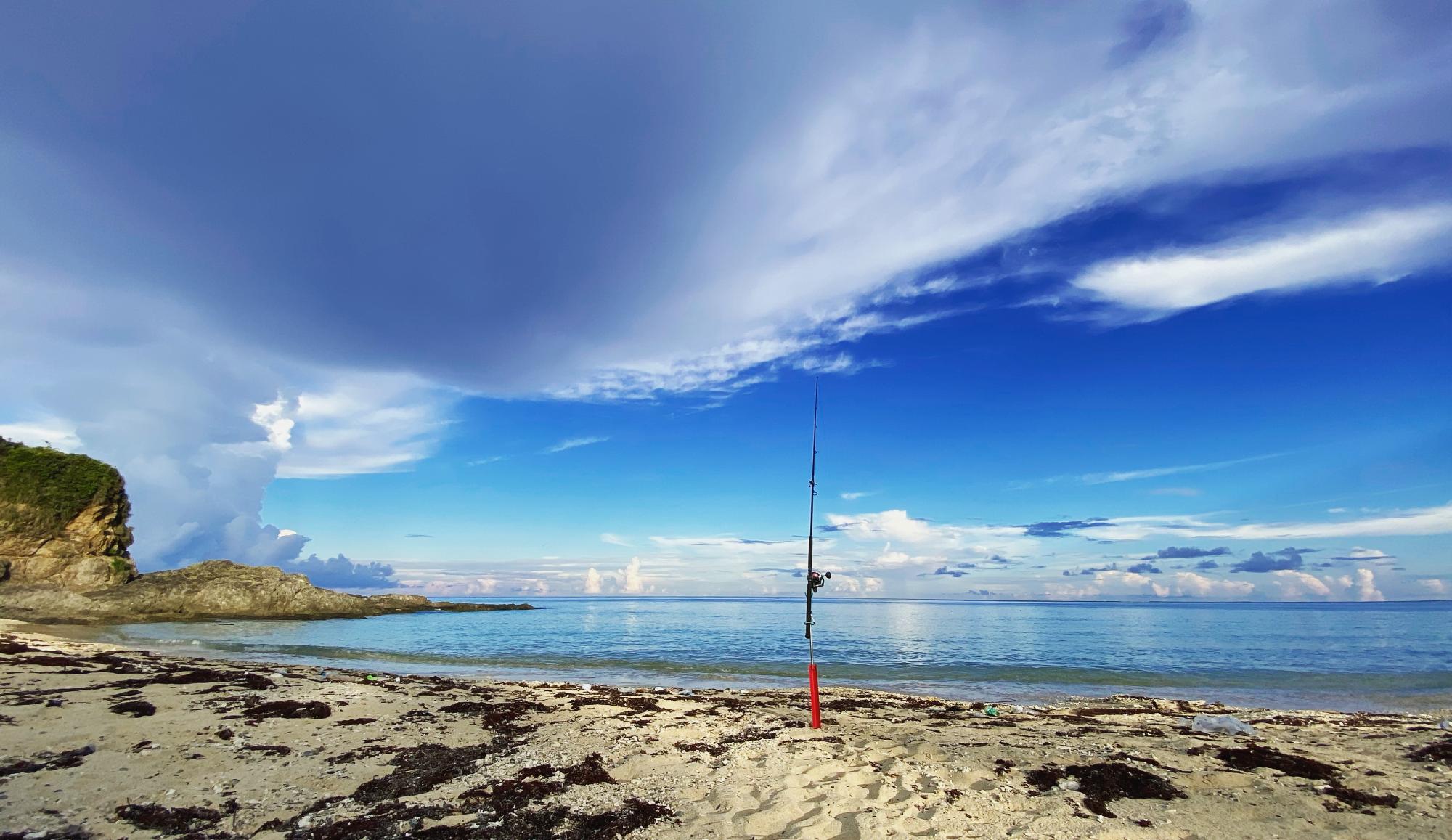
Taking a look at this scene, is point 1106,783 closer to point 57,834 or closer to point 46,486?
point 57,834

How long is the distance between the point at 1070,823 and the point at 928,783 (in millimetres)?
1917

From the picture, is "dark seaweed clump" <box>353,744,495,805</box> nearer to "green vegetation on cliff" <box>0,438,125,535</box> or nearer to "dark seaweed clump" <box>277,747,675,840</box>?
"dark seaweed clump" <box>277,747,675,840</box>

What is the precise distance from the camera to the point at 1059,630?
210 feet

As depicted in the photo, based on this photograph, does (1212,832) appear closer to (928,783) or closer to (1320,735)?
(928,783)

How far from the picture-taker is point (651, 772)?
9555 millimetres

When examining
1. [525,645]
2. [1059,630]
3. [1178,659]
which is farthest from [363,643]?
[1059,630]

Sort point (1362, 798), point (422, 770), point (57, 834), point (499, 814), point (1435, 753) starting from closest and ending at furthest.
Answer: point (57, 834) → point (499, 814) → point (1362, 798) → point (422, 770) → point (1435, 753)

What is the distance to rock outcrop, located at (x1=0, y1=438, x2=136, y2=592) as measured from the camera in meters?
50.0

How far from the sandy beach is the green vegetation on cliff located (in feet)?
178

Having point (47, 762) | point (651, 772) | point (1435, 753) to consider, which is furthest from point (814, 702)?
point (47, 762)

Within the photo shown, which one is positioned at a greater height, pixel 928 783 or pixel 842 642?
pixel 928 783

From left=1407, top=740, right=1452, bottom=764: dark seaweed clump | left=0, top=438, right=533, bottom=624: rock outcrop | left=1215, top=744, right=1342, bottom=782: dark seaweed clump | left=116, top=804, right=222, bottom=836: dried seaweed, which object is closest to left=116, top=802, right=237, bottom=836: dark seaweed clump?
left=116, top=804, right=222, bottom=836: dried seaweed

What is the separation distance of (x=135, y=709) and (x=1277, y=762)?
69.8ft

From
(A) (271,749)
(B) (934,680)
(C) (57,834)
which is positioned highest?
(C) (57,834)
